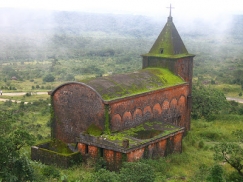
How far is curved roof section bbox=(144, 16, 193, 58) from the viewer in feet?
74.0

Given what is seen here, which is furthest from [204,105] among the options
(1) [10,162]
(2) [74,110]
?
(1) [10,162]

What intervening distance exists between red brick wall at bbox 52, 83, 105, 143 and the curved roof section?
6.55 m

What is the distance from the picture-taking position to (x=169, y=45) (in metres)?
22.7

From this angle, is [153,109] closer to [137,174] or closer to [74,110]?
[74,110]

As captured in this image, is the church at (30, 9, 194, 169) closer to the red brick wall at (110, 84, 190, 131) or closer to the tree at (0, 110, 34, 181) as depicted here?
the red brick wall at (110, 84, 190, 131)

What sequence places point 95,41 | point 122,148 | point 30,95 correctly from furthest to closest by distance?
point 95,41, point 30,95, point 122,148

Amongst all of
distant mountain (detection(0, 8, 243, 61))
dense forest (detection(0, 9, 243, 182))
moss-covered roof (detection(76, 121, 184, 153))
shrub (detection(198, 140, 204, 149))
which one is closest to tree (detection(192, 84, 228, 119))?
dense forest (detection(0, 9, 243, 182))

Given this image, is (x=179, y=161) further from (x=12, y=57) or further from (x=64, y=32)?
(x=64, y=32)

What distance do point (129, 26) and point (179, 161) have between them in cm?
10895

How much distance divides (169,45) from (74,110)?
7.37m

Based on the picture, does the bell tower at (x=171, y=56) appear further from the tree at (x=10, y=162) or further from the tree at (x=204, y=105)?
the tree at (x=10, y=162)

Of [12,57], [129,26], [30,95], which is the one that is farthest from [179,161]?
[129,26]

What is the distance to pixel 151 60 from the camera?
23109mm

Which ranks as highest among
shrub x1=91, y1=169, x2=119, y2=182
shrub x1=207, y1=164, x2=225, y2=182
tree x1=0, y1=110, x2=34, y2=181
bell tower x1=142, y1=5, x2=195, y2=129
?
bell tower x1=142, y1=5, x2=195, y2=129
